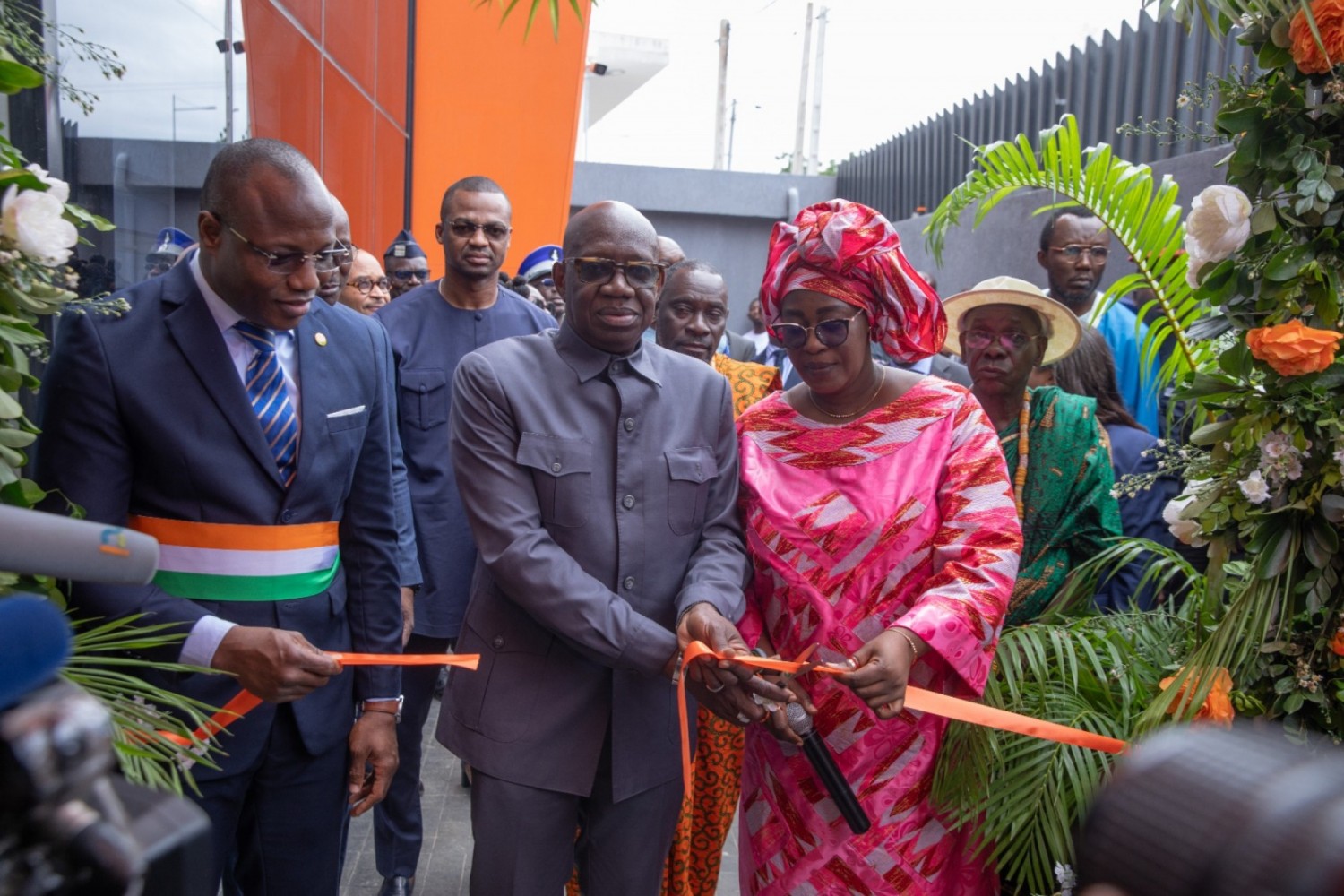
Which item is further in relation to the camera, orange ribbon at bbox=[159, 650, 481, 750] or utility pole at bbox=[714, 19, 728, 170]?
utility pole at bbox=[714, 19, 728, 170]

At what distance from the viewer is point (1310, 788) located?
630 millimetres

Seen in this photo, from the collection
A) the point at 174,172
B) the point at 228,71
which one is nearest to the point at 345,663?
the point at 174,172

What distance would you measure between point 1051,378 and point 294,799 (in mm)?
3028

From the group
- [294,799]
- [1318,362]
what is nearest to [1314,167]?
[1318,362]

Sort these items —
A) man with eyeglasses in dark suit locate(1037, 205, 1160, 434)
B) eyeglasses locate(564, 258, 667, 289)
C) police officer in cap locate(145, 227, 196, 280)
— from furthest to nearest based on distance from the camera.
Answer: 1. man with eyeglasses in dark suit locate(1037, 205, 1160, 434)
2. police officer in cap locate(145, 227, 196, 280)
3. eyeglasses locate(564, 258, 667, 289)

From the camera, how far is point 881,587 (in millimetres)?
2689

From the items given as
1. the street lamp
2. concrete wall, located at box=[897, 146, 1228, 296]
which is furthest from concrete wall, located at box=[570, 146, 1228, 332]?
the street lamp

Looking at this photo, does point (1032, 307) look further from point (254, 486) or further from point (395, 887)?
point (395, 887)

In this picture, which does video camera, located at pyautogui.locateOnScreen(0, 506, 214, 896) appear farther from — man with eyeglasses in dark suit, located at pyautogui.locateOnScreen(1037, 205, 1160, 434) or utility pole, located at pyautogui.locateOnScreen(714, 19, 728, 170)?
utility pole, located at pyautogui.locateOnScreen(714, 19, 728, 170)

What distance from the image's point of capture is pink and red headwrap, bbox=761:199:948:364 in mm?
2754

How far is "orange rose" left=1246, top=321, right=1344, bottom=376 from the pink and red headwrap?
2.49ft

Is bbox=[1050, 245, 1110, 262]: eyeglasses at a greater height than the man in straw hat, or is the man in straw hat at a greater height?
bbox=[1050, 245, 1110, 262]: eyeglasses

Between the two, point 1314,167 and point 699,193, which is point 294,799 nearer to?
point 1314,167

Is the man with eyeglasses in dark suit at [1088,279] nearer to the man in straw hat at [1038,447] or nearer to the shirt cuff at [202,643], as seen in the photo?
the man in straw hat at [1038,447]
